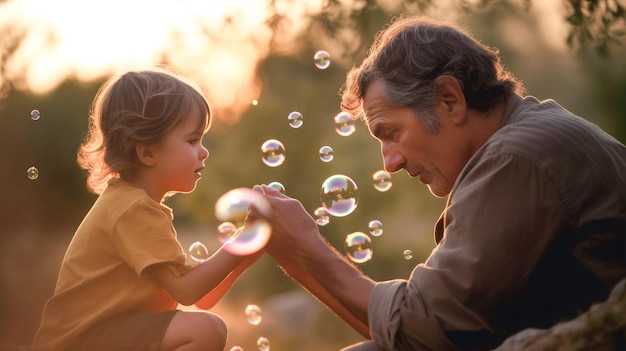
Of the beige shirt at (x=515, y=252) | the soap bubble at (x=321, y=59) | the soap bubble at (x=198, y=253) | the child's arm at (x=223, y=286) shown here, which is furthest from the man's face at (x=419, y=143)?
the soap bubble at (x=321, y=59)

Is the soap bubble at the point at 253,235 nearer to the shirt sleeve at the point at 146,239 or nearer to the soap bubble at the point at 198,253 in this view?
the shirt sleeve at the point at 146,239

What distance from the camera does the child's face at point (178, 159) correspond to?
11.1 feet

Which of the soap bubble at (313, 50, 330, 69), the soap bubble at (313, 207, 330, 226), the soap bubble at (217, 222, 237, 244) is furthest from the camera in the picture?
the soap bubble at (313, 50, 330, 69)

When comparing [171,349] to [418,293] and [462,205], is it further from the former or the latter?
[462,205]

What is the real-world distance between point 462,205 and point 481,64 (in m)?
0.77

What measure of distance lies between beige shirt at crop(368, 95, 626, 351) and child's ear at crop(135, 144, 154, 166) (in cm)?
106

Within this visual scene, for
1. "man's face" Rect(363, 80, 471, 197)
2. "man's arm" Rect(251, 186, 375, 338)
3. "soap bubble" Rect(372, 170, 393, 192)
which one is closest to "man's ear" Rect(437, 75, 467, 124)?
"man's face" Rect(363, 80, 471, 197)

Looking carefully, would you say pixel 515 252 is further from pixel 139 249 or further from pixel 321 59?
pixel 321 59

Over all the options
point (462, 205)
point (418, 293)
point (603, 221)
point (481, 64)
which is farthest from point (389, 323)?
point (481, 64)

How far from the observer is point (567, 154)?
2781mm

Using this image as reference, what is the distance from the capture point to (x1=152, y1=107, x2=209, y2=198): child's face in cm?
338

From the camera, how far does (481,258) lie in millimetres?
2641

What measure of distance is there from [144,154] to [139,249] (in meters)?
0.42

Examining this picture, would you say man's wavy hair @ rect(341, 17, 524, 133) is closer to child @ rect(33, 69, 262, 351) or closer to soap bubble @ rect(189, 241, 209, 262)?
child @ rect(33, 69, 262, 351)
